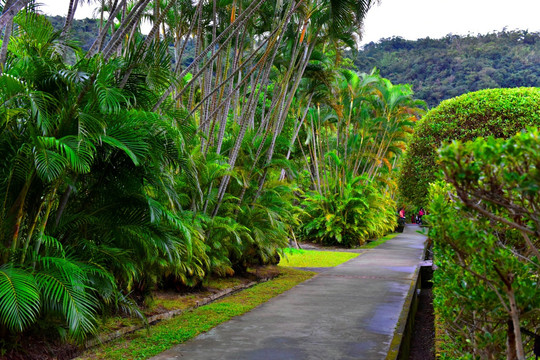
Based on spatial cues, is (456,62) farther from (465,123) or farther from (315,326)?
(315,326)

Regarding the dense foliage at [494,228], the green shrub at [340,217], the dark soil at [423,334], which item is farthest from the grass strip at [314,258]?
the dense foliage at [494,228]

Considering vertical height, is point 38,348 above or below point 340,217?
below

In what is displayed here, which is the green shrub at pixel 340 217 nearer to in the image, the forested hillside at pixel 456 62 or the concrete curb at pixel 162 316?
the concrete curb at pixel 162 316

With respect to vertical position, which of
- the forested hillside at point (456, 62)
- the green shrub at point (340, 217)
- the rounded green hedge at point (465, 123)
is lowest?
the green shrub at point (340, 217)

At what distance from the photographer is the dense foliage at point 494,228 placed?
2.26 meters

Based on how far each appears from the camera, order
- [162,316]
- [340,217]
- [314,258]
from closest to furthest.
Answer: [162,316]
[314,258]
[340,217]

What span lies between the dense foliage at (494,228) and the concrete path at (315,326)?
88.5 inches

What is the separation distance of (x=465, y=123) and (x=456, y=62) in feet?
149

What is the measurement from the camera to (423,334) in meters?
8.57

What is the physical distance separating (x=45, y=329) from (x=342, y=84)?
19373 mm

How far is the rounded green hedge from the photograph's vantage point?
12945mm

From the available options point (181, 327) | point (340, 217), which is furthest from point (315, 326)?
point (340, 217)

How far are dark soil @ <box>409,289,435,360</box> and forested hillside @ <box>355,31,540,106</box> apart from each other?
129ft

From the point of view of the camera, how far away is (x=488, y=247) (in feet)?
9.15
